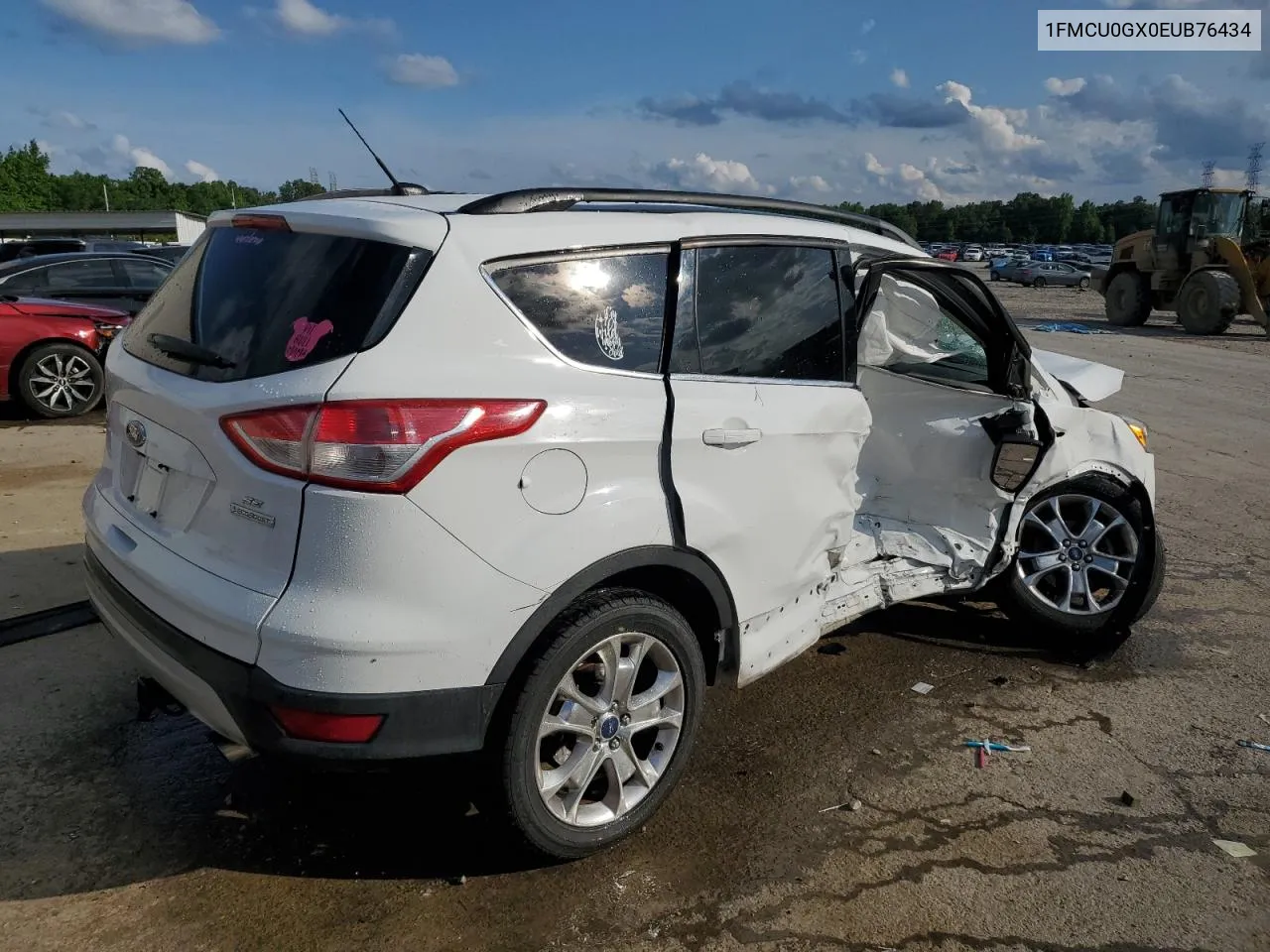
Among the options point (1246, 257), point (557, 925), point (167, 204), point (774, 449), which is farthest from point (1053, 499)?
point (167, 204)

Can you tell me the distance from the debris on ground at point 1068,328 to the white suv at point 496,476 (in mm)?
21157

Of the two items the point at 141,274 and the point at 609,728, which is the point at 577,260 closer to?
the point at 609,728

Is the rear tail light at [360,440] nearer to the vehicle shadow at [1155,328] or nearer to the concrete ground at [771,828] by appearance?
the concrete ground at [771,828]

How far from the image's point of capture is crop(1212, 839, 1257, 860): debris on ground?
9.87 ft

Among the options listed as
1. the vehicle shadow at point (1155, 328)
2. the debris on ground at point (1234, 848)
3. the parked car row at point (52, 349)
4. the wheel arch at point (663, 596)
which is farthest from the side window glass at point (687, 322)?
the vehicle shadow at point (1155, 328)

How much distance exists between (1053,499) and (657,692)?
251 centimetres

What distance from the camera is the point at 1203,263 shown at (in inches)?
877

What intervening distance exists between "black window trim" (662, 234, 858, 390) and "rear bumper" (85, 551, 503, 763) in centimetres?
116

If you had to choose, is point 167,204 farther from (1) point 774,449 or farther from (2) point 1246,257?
(1) point 774,449

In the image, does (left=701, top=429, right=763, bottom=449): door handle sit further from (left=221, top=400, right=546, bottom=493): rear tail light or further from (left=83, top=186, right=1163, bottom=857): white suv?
(left=221, top=400, right=546, bottom=493): rear tail light

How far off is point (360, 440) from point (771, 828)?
5.98 ft

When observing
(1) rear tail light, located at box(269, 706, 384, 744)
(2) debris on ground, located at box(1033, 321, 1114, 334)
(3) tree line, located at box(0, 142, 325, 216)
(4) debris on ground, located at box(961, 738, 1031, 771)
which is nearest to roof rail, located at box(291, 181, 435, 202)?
(1) rear tail light, located at box(269, 706, 384, 744)

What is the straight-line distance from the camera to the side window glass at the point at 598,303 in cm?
263

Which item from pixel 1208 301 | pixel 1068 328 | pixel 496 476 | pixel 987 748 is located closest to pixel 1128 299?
pixel 1068 328
